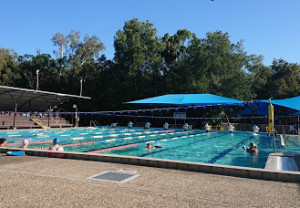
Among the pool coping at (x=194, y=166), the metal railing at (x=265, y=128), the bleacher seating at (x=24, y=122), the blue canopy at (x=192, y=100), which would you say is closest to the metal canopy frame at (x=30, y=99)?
the bleacher seating at (x=24, y=122)

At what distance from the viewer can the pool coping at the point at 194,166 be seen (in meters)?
5.16

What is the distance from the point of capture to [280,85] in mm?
36562

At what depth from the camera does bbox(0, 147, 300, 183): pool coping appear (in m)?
5.16

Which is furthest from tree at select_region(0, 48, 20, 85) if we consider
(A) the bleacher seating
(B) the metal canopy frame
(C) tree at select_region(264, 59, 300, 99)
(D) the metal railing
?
(C) tree at select_region(264, 59, 300, 99)

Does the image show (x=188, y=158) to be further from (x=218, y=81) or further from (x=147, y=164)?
Result: (x=218, y=81)

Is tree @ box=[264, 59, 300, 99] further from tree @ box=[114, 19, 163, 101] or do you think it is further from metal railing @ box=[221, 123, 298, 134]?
tree @ box=[114, 19, 163, 101]

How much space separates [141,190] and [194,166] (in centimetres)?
226

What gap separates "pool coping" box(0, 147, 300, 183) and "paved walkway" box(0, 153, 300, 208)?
30 centimetres

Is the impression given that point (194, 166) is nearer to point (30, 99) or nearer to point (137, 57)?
point (137, 57)

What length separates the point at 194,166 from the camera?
605cm

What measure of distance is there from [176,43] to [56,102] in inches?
814

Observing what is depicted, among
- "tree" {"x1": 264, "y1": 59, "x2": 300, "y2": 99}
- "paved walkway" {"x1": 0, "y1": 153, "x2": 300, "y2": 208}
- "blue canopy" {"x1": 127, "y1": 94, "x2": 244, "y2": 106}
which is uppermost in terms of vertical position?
"tree" {"x1": 264, "y1": 59, "x2": 300, "y2": 99}

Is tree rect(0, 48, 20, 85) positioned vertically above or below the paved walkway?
above

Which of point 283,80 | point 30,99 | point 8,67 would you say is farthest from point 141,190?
point 8,67
